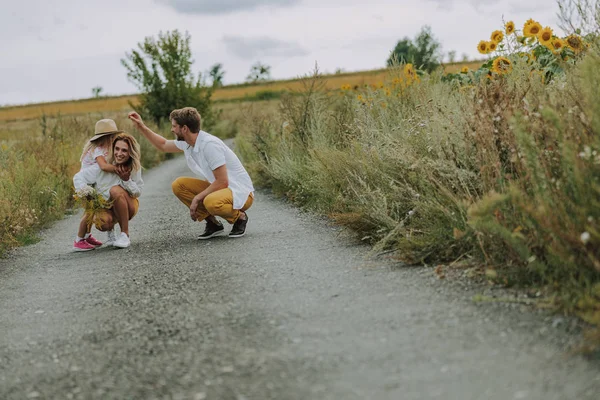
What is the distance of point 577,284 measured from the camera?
4.04 metres

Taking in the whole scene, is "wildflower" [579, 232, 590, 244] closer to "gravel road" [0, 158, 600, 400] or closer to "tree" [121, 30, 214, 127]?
"gravel road" [0, 158, 600, 400]

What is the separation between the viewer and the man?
781 centimetres

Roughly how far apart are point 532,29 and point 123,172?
5.13 meters

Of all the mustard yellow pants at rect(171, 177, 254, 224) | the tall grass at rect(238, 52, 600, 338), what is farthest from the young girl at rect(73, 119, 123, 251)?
the tall grass at rect(238, 52, 600, 338)

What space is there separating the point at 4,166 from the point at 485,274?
350 inches

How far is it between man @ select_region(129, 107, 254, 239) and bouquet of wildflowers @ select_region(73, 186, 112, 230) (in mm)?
820

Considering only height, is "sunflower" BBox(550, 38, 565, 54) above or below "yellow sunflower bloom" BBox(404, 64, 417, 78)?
above

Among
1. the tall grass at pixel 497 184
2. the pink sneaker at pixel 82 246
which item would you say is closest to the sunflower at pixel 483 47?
the tall grass at pixel 497 184

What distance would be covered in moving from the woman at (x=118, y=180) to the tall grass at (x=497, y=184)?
88.3 inches

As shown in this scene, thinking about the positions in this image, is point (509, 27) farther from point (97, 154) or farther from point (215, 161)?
point (97, 154)

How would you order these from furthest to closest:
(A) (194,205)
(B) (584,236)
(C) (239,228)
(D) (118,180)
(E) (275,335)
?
1. (C) (239,228)
2. (D) (118,180)
3. (A) (194,205)
4. (E) (275,335)
5. (B) (584,236)

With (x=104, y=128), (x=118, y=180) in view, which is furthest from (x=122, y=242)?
(x=104, y=128)

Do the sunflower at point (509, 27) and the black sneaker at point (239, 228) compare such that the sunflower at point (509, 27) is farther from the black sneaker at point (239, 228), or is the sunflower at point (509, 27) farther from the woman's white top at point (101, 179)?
the woman's white top at point (101, 179)

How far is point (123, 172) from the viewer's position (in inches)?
312
